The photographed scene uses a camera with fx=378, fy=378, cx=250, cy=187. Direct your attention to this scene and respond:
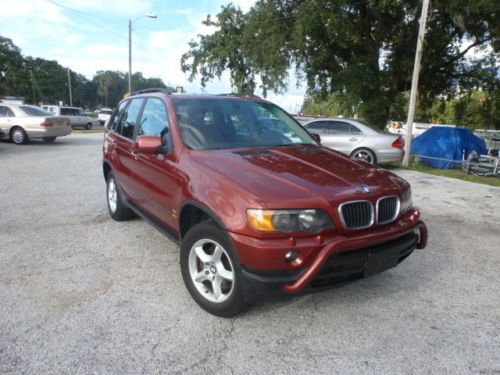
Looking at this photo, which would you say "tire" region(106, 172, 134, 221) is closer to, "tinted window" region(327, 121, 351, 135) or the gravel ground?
the gravel ground

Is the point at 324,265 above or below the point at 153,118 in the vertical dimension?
below

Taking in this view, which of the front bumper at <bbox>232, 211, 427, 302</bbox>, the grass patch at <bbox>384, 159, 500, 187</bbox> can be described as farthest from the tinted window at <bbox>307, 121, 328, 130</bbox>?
the front bumper at <bbox>232, 211, 427, 302</bbox>

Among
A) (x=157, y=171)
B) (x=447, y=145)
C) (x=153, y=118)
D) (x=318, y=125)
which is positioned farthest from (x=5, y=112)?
(x=447, y=145)

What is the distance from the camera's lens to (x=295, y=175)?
9.33ft

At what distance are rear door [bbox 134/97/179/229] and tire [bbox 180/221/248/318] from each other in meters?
0.49

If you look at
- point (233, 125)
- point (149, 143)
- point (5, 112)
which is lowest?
point (149, 143)

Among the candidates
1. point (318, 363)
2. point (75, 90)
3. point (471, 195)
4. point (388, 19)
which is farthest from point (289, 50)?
point (75, 90)

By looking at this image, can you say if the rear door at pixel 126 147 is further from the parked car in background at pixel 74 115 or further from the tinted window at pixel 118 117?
the parked car in background at pixel 74 115

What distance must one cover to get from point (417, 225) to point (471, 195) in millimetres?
5960

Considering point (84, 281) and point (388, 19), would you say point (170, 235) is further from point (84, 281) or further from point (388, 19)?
point (388, 19)

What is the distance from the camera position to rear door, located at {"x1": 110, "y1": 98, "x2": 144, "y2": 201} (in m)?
4.33

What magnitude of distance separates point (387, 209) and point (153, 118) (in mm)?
2536

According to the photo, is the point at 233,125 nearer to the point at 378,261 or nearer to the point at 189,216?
the point at 189,216

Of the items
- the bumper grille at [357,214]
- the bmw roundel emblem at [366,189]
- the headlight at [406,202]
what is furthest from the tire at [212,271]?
the headlight at [406,202]
